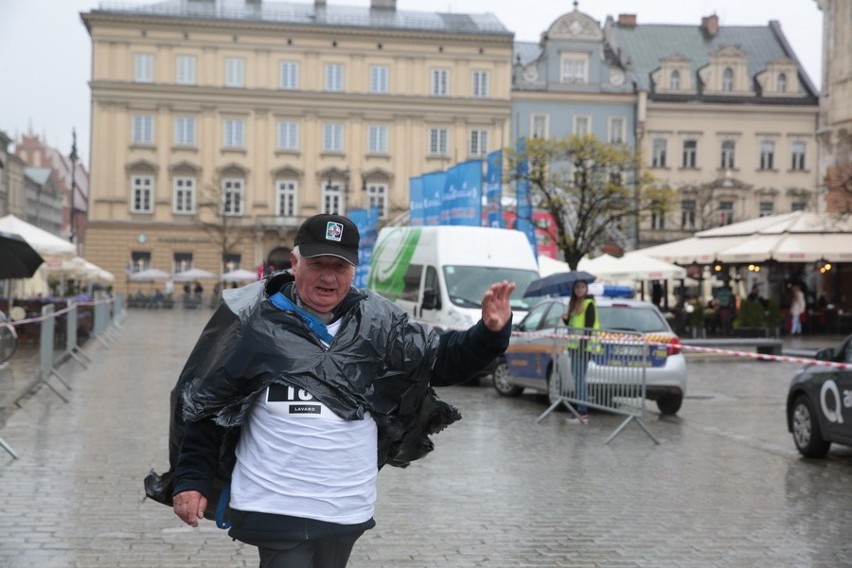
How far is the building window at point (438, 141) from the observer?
7750cm

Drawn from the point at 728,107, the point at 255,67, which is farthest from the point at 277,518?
the point at 728,107

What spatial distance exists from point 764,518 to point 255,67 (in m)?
69.3

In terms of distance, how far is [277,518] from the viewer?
3926mm

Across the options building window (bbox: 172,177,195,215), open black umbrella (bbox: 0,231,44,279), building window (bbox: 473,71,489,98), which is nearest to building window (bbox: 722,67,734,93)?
building window (bbox: 473,71,489,98)

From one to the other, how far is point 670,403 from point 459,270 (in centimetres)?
624

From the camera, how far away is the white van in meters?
21.0

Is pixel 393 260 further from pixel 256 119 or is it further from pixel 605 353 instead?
pixel 256 119

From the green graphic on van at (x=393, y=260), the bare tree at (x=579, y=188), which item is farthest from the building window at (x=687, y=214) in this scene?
the green graphic on van at (x=393, y=260)

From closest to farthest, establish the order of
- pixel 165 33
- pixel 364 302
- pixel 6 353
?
pixel 364 302 → pixel 6 353 → pixel 165 33

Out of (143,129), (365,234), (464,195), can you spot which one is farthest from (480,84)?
(464,195)

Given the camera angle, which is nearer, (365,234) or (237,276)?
(365,234)

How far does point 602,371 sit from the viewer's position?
46.1 feet

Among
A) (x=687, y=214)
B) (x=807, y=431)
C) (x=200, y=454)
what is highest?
(x=687, y=214)

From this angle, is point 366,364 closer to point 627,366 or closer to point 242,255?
point 627,366
